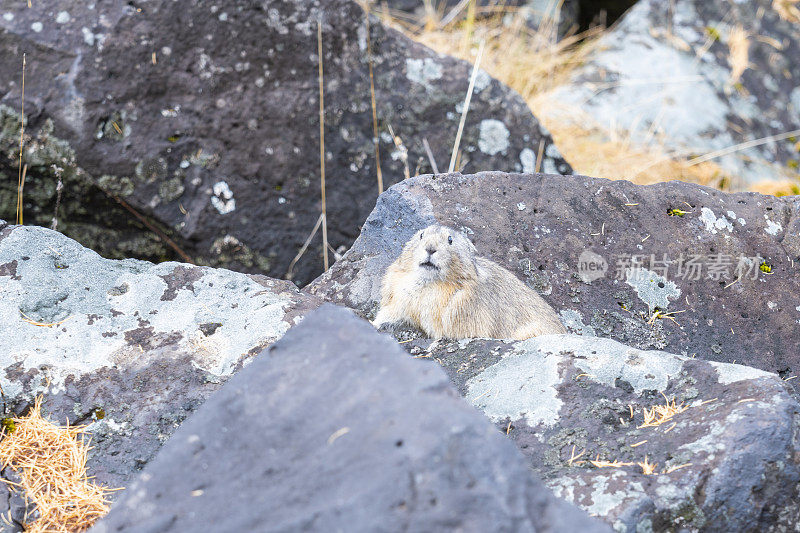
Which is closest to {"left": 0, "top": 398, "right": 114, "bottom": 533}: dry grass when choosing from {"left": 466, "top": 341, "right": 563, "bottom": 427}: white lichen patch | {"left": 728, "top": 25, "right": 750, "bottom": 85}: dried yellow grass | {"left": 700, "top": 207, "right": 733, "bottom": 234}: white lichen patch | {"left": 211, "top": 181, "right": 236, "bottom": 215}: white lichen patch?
{"left": 466, "top": 341, "right": 563, "bottom": 427}: white lichen patch

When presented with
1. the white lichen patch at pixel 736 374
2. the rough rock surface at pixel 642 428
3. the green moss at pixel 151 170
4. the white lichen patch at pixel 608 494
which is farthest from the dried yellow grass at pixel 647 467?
the green moss at pixel 151 170

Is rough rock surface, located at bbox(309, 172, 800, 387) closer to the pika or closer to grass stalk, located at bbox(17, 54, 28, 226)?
the pika

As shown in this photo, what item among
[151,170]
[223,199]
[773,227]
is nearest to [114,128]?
[151,170]

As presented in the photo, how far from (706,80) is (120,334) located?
9.70 metres

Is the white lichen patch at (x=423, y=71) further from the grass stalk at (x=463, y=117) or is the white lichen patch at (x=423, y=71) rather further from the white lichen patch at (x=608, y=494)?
the white lichen patch at (x=608, y=494)

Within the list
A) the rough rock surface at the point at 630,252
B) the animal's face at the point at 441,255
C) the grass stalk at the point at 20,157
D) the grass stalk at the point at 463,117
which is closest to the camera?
the animal's face at the point at 441,255

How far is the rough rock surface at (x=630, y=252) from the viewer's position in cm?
541

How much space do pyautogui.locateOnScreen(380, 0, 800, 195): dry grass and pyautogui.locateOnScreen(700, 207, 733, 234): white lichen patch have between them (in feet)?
11.5

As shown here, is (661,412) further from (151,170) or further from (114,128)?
(114,128)

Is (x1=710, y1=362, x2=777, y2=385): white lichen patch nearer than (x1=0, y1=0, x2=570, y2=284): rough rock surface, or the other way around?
(x1=710, y1=362, x2=777, y2=385): white lichen patch

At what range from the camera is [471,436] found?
100 inches

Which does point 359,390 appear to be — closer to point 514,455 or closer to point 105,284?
point 514,455

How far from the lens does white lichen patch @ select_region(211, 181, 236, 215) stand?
692 cm

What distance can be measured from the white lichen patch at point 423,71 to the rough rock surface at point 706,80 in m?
3.88
